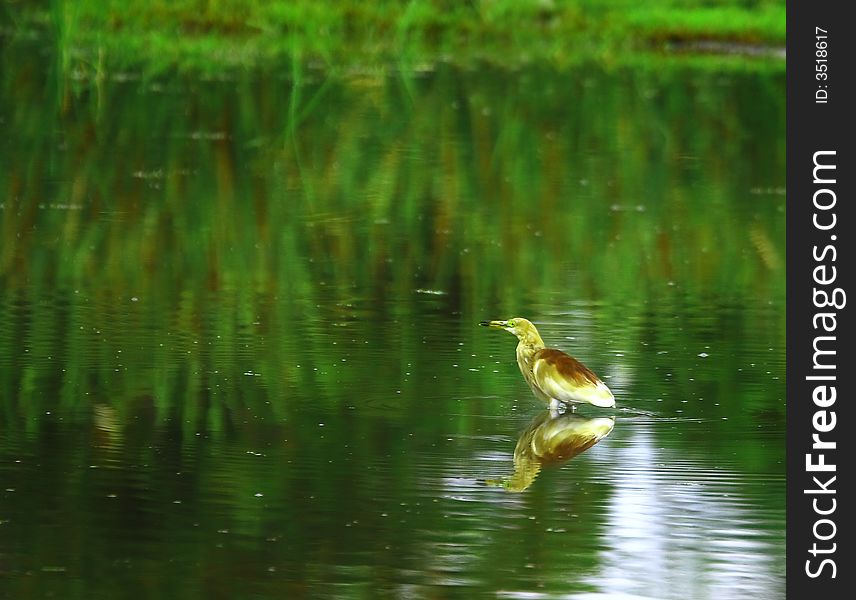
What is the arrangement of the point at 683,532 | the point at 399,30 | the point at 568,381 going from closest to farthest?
the point at 683,532 → the point at 568,381 → the point at 399,30

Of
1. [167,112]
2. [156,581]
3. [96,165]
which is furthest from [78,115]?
[156,581]

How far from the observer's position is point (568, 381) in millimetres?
8477

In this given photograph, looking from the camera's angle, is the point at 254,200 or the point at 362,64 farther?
the point at 362,64

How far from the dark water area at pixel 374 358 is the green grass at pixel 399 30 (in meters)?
6.54

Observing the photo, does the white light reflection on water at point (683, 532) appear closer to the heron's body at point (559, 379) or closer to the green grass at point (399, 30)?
the heron's body at point (559, 379)

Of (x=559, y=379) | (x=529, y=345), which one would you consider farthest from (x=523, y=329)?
(x=559, y=379)

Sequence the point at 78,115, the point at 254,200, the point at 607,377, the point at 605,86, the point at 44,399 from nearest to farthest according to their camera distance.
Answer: the point at 44,399, the point at 607,377, the point at 254,200, the point at 78,115, the point at 605,86

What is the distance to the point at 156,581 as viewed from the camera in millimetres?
6273

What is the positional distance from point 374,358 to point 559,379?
139 cm

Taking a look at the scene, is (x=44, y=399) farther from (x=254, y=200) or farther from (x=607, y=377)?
(x=254, y=200)
